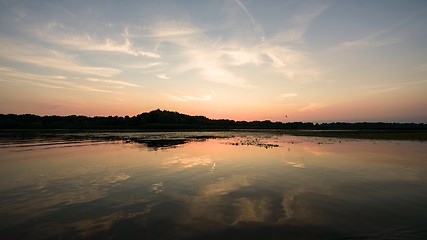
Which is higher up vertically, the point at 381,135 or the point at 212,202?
the point at 381,135

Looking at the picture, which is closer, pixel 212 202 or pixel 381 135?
pixel 212 202

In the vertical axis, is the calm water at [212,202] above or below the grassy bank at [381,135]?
below

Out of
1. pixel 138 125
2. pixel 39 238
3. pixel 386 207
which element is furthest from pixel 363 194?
pixel 138 125

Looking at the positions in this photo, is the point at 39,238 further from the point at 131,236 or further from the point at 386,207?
the point at 386,207

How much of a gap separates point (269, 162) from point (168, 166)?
28.5 ft

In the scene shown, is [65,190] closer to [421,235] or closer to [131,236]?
[131,236]

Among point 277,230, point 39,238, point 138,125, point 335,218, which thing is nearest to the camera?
point 39,238

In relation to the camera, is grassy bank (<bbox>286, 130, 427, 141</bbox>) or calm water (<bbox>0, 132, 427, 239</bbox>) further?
grassy bank (<bbox>286, 130, 427, 141</bbox>)

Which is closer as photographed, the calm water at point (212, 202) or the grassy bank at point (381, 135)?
the calm water at point (212, 202)

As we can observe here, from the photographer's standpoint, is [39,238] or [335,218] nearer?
[39,238]

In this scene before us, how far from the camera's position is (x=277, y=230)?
8164mm

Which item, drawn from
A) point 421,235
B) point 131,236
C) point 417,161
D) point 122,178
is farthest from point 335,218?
point 417,161

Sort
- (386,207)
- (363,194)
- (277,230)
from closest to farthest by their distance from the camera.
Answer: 1. (277,230)
2. (386,207)
3. (363,194)

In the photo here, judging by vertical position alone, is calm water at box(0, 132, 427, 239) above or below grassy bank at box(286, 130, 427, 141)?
below
